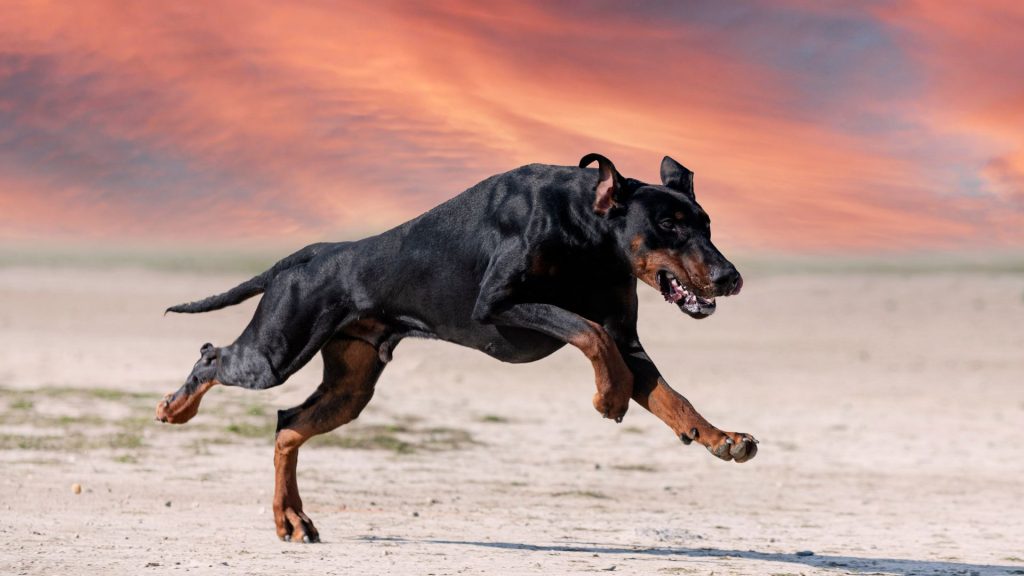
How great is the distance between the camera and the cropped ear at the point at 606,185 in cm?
775

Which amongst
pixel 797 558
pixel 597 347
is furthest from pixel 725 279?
pixel 797 558

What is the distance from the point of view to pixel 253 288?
32.0ft

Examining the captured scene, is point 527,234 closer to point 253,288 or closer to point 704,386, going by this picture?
point 253,288

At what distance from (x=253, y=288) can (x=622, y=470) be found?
5.86m

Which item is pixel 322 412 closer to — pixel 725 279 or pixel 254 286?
pixel 254 286

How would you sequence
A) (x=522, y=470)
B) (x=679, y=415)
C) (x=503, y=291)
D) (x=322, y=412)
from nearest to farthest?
(x=679, y=415) < (x=503, y=291) < (x=322, y=412) < (x=522, y=470)

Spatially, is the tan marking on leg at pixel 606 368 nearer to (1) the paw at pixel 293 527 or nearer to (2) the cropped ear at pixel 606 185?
(2) the cropped ear at pixel 606 185

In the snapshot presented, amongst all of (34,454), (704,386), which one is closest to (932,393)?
(704,386)

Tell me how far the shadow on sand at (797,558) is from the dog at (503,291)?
149 centimetres

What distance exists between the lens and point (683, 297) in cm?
765

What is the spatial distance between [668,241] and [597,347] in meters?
0.69

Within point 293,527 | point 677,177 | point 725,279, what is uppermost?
point 677,177

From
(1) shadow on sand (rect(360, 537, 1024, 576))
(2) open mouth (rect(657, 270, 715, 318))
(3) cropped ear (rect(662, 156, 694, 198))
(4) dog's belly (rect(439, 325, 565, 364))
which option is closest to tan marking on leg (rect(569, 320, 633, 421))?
(2) open mouth (rect(657, 270, 715, 318))

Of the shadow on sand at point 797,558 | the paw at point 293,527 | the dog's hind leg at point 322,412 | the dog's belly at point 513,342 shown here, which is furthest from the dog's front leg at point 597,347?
the paw at point 293,527
